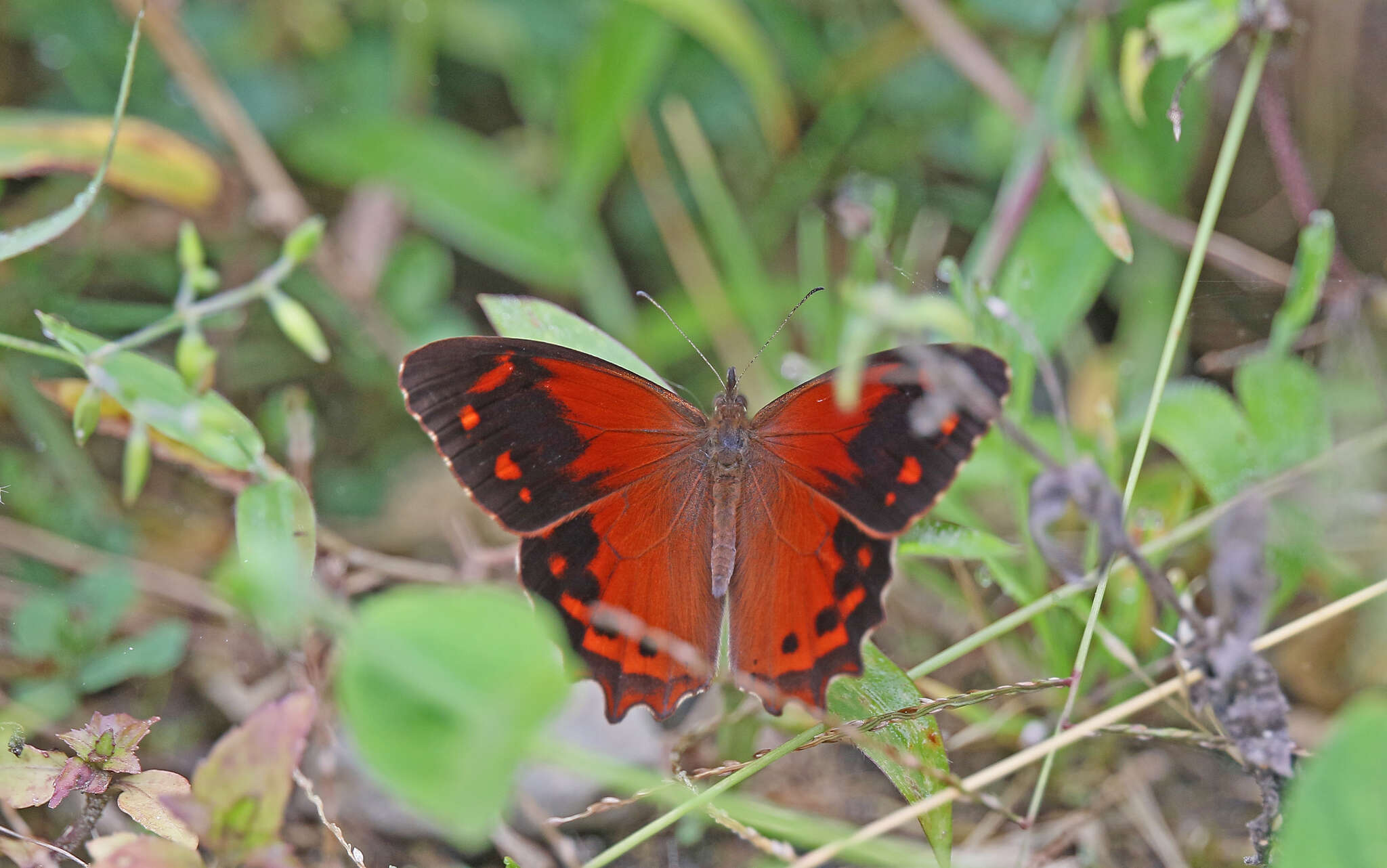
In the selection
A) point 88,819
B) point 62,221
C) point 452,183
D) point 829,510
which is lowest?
point 88,819

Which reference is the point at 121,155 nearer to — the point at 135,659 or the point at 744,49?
the point at 135,659

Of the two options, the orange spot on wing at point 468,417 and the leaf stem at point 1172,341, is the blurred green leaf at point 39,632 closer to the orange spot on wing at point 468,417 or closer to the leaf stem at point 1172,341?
the orange spot on wing at point 468,417

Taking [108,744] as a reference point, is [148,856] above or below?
below

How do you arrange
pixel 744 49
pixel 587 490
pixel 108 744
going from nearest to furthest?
pixel 108 744
pixel 587 490
pixel 744 49

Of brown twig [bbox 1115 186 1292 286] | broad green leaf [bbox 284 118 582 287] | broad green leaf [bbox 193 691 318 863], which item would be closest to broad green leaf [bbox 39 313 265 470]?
broad green leaf [bbox 193 691 318 863]

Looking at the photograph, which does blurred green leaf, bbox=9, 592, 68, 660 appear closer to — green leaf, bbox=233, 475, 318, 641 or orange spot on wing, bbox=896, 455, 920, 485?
green leaf, bbox=233, 475, 318, 641

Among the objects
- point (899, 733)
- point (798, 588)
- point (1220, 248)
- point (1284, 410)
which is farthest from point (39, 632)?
point (1220, 248)

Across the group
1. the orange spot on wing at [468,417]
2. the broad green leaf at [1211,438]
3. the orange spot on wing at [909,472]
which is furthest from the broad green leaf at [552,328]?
the broad green leaf at [1211,438]

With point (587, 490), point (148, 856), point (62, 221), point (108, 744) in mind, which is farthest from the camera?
point (587, 490)
